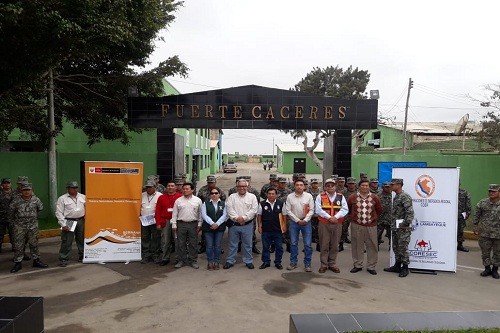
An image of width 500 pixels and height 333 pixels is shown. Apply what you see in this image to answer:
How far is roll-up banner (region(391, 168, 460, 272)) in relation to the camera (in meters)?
6.81

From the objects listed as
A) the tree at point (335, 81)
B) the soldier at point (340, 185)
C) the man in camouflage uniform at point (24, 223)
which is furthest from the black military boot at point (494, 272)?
the tree at point (335, 81)

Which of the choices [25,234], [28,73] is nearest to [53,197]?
[25,234]

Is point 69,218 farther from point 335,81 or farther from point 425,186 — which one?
point 335,81

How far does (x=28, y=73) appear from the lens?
7016mm

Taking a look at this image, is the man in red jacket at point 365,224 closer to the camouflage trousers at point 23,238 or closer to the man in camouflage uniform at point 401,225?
the man in camouflage uniform at point 401,225

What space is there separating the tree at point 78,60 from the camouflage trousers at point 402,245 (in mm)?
6586

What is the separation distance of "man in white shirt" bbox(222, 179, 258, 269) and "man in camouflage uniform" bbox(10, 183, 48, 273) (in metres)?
3.61

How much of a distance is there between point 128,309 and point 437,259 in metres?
5.45

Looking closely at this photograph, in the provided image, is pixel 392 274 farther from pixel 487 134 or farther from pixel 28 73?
pixel 487 134

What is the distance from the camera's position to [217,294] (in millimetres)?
5719

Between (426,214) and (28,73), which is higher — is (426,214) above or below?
below

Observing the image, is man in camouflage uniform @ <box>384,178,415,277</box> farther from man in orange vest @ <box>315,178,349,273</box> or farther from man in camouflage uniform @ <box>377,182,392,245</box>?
man in camouflage uniform @ <box>377,182,392,245</box>

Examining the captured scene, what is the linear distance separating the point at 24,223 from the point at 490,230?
8.53m

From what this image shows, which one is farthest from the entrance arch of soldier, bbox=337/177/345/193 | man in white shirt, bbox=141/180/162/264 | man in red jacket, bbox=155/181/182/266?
man in red jacket, bbox=155/181/182/266
